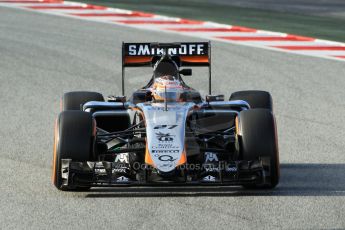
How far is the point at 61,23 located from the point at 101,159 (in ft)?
41.8

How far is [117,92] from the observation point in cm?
1725

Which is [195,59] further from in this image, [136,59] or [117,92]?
[117,92]

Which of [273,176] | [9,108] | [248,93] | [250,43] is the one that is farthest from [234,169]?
[250,43]

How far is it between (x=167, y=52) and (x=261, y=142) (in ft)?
7.95

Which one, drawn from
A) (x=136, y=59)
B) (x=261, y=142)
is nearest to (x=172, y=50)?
(x=136, y=59)

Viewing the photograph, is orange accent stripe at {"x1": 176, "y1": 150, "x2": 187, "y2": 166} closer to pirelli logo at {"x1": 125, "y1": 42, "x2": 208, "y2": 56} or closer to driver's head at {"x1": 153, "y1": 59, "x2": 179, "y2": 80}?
driver's head at {"x1": 153, "y1": 59, "x2": 179, "y2": 80}

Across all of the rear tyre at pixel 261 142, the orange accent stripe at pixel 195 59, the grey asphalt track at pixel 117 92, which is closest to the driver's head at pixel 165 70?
the orange accent stripe at pixel 195 59

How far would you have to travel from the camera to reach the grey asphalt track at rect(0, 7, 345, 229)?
9961 millimetres

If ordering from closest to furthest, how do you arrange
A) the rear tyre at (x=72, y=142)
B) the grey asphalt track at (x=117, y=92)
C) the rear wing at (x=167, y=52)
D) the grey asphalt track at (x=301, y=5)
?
the grey asphalt track at (x=117, y=92)
the rear tyre at (x=72, y=142)
the rear wing at (x=167, y=52)
the grey asphalt track at (x=301, y=5)

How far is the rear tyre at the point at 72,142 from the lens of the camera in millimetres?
10844

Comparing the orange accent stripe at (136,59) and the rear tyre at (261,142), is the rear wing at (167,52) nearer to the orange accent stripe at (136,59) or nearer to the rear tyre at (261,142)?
the orange accent stripe at (136,59)

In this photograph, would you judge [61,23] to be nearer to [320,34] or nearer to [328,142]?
[320,34]

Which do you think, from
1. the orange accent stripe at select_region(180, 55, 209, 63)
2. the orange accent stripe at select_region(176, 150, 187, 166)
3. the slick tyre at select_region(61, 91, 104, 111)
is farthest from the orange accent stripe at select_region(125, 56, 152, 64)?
the orange accent stripe at select_region(176, 150, 187, 166)

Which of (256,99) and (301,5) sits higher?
(301,5)
